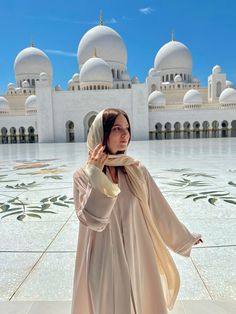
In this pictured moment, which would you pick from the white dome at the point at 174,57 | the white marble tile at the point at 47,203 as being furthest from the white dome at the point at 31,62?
the white marble tile at the point at 47,203

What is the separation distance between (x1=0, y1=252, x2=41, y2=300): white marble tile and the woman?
636mm

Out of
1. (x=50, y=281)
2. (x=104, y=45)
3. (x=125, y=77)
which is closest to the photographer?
(x=50, y=281)

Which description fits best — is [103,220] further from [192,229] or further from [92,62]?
[92,62]

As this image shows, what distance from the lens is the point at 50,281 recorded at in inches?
63.9

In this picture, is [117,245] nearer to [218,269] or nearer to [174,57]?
[218,269]

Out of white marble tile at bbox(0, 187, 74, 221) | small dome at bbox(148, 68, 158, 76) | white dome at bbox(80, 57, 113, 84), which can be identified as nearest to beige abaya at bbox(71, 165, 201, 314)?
white marble tile at bbox(0, 187, 74, 221)

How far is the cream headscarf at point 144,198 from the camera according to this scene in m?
1.03

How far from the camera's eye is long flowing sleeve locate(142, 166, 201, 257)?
1.14 meters

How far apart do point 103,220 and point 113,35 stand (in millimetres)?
28361

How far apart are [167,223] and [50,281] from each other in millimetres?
846

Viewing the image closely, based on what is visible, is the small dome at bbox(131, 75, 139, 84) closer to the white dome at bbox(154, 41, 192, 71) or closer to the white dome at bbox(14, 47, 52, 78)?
the white dome at bbox(154, 41, 192, 71)

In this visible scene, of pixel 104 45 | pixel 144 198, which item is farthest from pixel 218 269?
pixel 104 45

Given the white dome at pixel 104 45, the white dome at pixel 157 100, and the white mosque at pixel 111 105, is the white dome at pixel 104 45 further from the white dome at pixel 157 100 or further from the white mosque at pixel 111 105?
the white dome at pixel 157 100

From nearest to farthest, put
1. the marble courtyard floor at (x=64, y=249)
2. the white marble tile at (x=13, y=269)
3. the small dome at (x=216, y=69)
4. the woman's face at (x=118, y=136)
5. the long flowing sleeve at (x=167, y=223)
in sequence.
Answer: the woman's face at (x=118, y=136)
the long flowing sleeve at (x=167, y=223)
the marble courtyard floor at (x=64, y=249)
the white marble tile at (x=13, y=269)
the small dome at (x=216, y=69)
